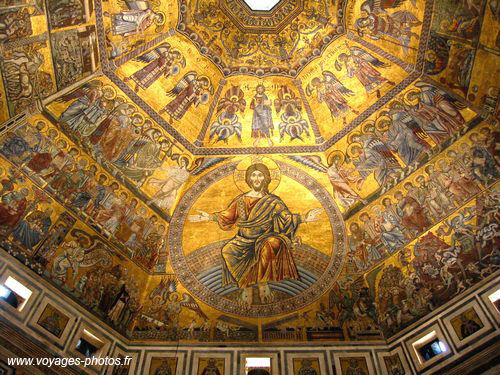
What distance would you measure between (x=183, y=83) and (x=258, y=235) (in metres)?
5.22

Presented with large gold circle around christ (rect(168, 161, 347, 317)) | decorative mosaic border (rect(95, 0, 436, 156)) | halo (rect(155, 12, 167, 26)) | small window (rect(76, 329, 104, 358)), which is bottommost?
small window (rect(76, 329, 104, 358))

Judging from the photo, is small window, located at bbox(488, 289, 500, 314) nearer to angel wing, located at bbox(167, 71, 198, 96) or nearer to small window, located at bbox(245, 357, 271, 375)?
small window, located at bbox(245, 357, 271, 375)

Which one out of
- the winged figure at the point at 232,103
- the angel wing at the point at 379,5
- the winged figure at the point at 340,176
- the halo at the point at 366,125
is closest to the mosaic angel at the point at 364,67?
the halo at the point at 366,125

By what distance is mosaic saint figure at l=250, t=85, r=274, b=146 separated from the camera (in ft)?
50.1

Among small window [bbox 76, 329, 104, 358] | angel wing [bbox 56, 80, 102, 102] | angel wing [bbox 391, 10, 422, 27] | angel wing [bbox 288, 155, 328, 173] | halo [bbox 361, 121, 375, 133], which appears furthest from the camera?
angel wing [bbox 288, 155, 328, 173]

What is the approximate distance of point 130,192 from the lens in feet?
46.0

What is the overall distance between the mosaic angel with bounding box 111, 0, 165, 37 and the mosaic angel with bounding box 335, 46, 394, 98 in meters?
5.71

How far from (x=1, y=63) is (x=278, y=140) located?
7.90 meters

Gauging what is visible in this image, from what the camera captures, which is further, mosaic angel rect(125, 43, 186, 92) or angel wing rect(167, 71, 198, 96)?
angel wing rect(167, 71, 198, 96)

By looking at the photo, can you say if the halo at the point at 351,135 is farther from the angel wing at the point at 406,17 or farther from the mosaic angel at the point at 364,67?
the angel wing at the point at 406,17

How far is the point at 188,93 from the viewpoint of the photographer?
1498cm

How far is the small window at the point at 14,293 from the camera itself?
412 inches

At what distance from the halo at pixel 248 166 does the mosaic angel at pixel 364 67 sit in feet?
11.8

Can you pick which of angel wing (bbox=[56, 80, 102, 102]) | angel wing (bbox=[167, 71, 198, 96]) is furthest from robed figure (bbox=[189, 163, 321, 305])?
angel wing (bbox=[56, 80, 102, 102])
